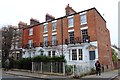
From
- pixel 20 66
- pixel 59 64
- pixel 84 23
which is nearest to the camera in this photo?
pixel 59 64

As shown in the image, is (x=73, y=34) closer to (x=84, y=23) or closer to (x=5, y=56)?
(x=84, y=23)

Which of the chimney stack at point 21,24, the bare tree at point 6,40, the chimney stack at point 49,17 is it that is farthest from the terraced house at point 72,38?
the bare tree at point 6,40

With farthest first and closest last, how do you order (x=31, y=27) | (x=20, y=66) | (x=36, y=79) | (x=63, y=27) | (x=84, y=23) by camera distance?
(x=31, y=27)
(x=63, y=27)
(x=84, y=23)
(x=20, y=66)
(x=36, y=79)

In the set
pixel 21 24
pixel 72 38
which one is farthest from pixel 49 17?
pixel 21 24

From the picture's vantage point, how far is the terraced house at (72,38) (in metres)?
24.3

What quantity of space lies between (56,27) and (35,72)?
1133 cm

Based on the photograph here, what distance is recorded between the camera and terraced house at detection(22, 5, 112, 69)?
24.3 meters

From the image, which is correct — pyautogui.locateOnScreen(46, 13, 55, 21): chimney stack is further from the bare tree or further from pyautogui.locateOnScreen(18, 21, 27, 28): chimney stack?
the bare tree

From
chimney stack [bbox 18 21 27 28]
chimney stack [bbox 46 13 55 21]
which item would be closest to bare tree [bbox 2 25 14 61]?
chimney stack [bbox 46 13 55 21]

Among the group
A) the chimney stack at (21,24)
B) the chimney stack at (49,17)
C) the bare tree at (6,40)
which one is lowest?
the bare tree at (6,40)

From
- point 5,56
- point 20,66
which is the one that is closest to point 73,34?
point 20,66

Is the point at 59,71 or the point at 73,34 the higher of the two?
the point at 73,34

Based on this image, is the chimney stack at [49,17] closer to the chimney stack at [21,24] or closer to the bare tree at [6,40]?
the chimney stack at [21,24]

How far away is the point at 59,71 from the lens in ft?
58.7
